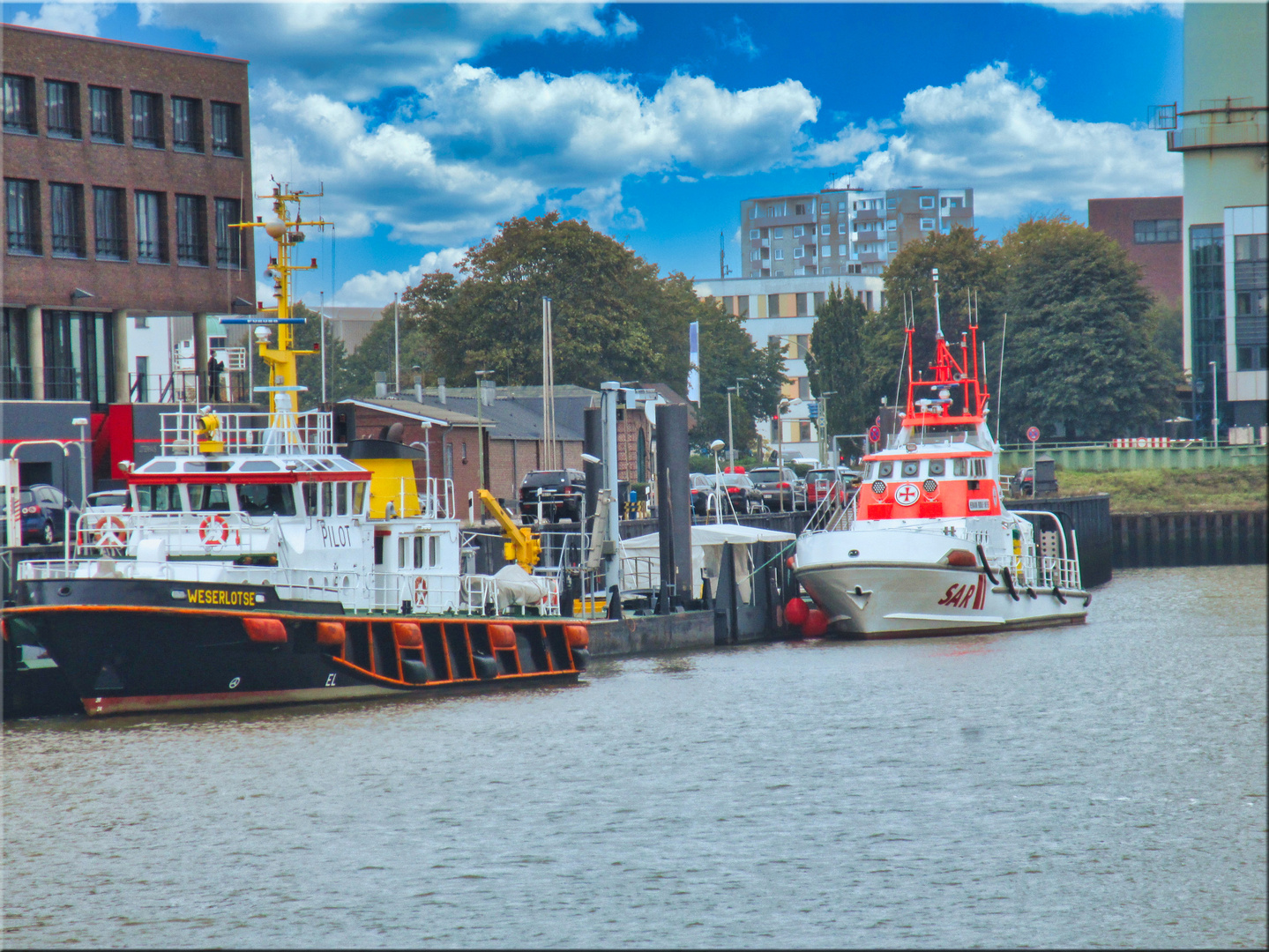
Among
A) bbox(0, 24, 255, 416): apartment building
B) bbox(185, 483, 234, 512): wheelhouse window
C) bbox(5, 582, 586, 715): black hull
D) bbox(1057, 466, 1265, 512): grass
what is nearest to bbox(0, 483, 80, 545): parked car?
bbox(185, 483, 234, 512): wheelhouse window

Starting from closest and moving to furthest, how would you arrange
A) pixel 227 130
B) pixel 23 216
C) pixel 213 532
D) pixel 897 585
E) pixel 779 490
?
pixel 213 532 → pixel 897 585 → pixel 23 216 → pixel 227 130 → pixel 779 490

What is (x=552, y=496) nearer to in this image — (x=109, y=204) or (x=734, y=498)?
(x=734, y=498)

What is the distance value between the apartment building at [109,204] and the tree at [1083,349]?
150ft

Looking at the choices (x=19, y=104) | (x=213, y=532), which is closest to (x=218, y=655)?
(x=213, y=532)

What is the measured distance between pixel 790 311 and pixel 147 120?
81904 mm

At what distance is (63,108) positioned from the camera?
3941 cm

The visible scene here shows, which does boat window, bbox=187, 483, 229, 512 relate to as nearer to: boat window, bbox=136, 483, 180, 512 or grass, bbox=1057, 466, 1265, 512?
boat window, bbox=136, 483, 180, 512

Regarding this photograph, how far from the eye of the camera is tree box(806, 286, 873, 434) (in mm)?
78562

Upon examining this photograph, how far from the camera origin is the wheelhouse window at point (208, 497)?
22.0 metres

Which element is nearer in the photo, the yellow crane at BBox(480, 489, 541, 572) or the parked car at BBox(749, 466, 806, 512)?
the yellow crane at BBox(480, 489, 541, 572)

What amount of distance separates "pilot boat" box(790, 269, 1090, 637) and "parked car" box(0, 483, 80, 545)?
54.8 ft

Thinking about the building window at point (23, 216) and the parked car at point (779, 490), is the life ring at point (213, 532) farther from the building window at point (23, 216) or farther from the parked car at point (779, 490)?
the parked car at point (779, 490)

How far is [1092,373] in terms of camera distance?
73875mm

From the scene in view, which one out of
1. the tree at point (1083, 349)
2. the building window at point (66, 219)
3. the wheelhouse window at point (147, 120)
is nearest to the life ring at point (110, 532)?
the building window at point (66, 219)
